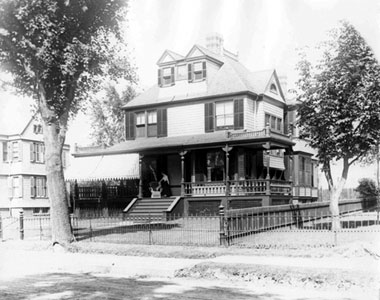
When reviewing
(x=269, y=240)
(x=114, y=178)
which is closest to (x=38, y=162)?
(x=114, y=178)

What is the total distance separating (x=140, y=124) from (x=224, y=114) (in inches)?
253

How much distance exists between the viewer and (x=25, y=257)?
1647 centimetres

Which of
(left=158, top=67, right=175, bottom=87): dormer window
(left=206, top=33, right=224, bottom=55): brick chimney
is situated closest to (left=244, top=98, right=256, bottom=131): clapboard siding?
(left=158, top=67, right=175, bottom=87): dormer window

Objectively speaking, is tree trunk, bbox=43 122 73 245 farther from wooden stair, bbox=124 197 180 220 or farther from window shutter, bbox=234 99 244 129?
window shutter, bbox=234 99 244 129

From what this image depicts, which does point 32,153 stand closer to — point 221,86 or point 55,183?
point 221,86

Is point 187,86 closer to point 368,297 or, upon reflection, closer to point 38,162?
point 38,162

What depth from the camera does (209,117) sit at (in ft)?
98.1

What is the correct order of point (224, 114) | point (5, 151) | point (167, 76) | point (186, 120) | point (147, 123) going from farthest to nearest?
point (5, 151)
point (147, 123)
point (167, 76)
point (186, 120)
point (224, 114)

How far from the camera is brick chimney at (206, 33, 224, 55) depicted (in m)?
35.6

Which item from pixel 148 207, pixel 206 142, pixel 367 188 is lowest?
pixel 148 207

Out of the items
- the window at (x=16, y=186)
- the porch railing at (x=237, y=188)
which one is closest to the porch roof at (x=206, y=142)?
the porch railing at (x=237, y=188)

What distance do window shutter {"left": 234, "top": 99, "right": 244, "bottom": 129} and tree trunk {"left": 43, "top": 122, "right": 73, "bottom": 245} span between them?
12.3m

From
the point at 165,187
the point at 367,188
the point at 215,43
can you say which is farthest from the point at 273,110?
the point at 367,188

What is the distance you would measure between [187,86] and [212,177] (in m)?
6.30
